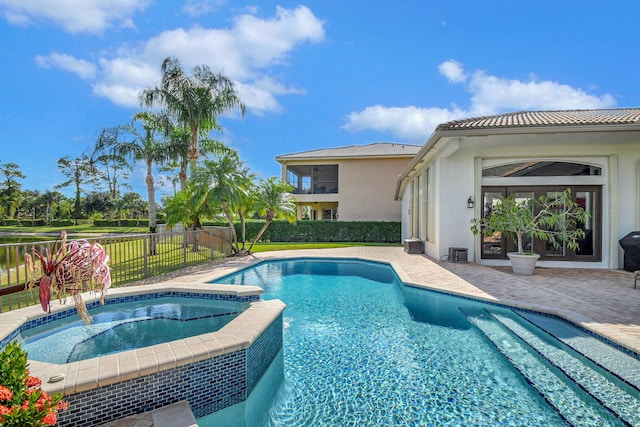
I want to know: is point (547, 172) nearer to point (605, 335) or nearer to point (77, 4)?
point (605, 335)

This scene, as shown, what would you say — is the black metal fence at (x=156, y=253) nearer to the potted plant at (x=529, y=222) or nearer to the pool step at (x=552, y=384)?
the pool step at (x=552, y=384)

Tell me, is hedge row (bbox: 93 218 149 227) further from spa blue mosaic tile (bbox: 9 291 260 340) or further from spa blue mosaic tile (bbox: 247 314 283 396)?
spa blue mosaic tile (bbox: 247 314 283 396)

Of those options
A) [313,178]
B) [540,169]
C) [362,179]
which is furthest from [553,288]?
[313,178]

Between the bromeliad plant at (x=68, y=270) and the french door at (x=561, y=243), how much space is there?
11821mm

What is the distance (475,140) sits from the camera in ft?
33.0

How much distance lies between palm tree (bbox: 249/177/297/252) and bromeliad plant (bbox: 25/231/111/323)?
1249cm

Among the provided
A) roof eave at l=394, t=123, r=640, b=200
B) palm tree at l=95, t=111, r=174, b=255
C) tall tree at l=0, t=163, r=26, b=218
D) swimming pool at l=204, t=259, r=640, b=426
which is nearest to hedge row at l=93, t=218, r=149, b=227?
tall tree at l=0, t=163, r=26, b=218

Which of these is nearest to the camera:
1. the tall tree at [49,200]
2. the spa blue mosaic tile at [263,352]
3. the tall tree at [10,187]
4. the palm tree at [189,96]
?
the spa blue mosaic tile at [263,352]

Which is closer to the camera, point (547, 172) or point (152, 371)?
point (152, 371)

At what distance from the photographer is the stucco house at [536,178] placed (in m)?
9.90

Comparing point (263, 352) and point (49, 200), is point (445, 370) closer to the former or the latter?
point (263, 352)

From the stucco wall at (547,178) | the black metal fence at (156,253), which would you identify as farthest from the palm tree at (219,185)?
the stucco wall at (547,178)

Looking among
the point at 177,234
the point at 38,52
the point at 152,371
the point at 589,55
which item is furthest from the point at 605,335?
the point at 38,52

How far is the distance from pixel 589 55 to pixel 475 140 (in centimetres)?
1190
